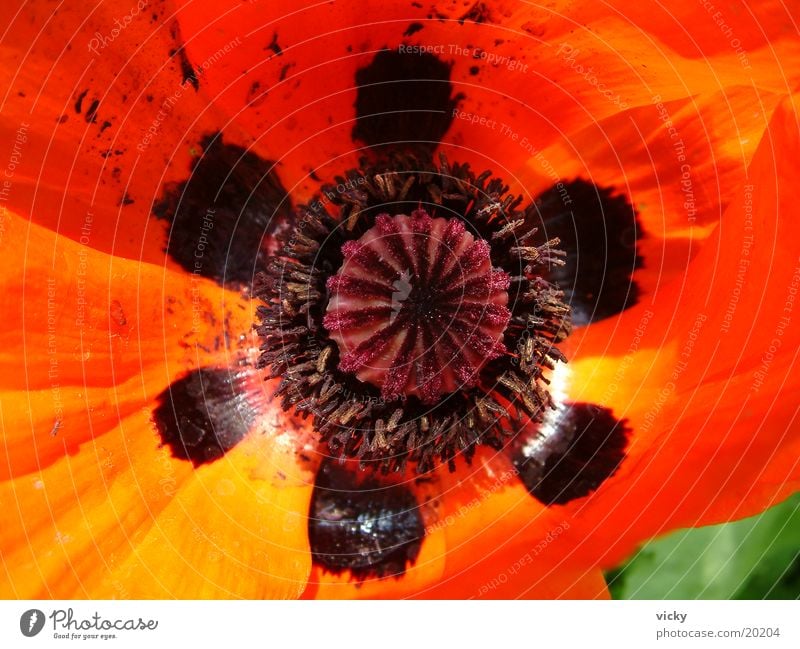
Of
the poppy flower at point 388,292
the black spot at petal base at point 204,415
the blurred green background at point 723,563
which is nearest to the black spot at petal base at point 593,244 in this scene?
the poppy flower at point 388,292

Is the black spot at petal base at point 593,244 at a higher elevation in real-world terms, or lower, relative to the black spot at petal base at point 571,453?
higher

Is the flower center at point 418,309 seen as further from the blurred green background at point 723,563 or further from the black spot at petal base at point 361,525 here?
the blurred green background at point 723,563

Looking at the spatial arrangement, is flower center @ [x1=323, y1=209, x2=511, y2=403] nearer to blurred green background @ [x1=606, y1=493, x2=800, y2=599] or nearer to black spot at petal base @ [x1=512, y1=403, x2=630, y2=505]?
black spot at petal base @ [x1=512, y1=403, x2=630, y2=505]

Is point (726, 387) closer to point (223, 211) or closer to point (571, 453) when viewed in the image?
point (571, 453)

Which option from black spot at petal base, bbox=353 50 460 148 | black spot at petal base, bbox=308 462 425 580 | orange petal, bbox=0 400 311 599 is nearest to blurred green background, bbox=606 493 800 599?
black spot at petal base, bbox=308 462 425 580

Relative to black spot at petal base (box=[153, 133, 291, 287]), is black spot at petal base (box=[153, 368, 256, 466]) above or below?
below

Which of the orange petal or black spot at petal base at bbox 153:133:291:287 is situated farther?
black spot at petal base at bbox 153:133:291:287

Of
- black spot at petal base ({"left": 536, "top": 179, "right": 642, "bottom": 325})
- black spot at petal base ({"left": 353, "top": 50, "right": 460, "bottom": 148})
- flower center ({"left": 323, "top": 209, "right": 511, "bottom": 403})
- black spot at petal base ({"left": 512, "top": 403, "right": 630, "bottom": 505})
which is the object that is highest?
black spot at petal base ({"left": 353, "top": 50, "right": 460, "bottom": 148})
